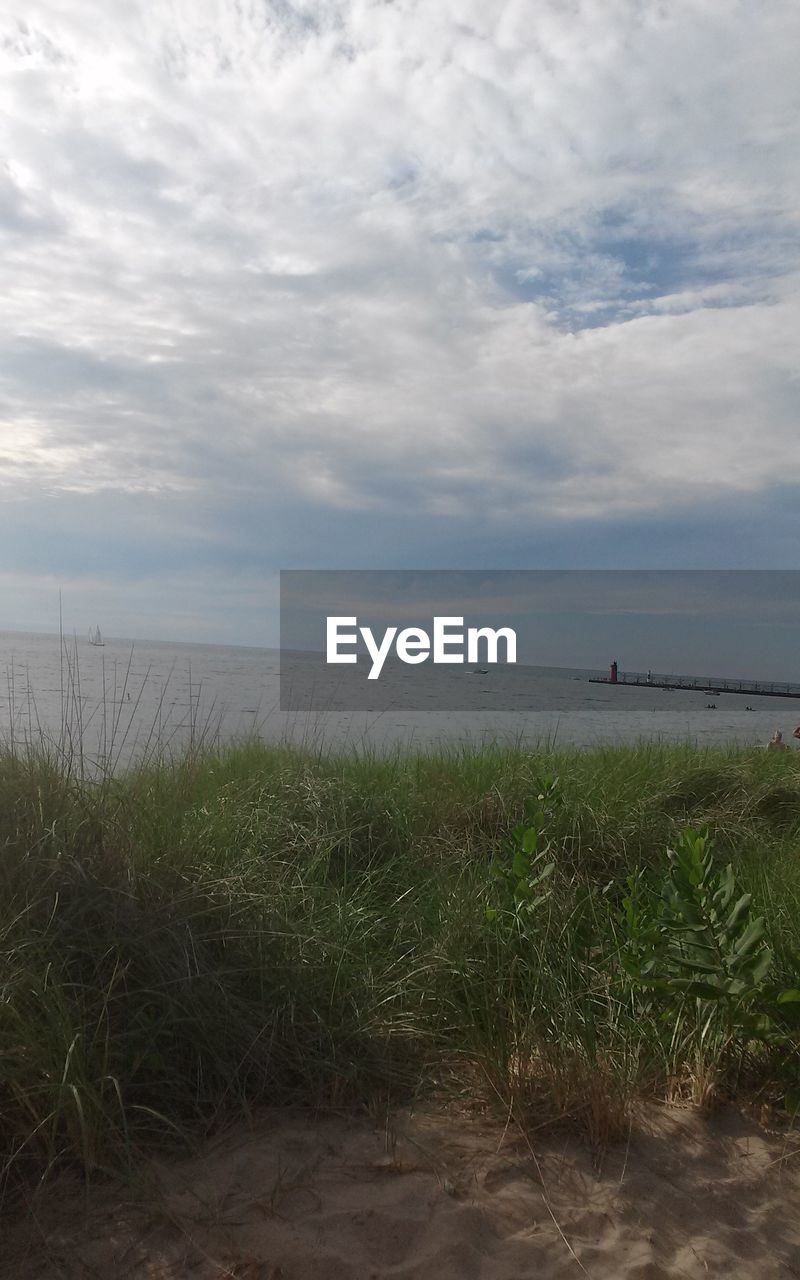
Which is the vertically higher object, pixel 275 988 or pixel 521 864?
pixel 521 864

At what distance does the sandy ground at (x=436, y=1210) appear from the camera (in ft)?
7.60

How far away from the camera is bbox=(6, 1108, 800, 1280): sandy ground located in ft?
7.60

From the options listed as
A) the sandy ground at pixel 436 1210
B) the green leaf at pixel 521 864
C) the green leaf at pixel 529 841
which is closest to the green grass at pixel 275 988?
the sandy ground at pixel 436 1210

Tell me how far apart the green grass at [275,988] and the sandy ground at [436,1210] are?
0.46 ft

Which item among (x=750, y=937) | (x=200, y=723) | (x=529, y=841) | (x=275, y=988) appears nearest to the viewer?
(x=750, y=937)

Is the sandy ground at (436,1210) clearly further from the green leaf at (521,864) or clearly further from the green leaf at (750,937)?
the green leaf at (521,864)

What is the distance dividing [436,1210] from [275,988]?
1.07 m

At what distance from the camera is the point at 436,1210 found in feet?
8.17

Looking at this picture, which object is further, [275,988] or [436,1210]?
[275,988]

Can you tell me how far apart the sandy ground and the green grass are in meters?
0.14

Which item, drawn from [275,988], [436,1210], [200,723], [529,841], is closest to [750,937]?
[529,841]

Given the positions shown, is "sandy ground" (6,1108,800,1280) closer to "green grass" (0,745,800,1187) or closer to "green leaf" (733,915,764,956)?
"green grass" (0,745,800,1187)

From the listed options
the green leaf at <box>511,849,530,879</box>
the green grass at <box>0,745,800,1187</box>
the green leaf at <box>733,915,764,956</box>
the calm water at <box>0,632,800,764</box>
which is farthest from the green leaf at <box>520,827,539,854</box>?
the calm water at <box>0,632,800,764</box>

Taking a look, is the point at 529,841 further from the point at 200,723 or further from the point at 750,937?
the point at 200,723
